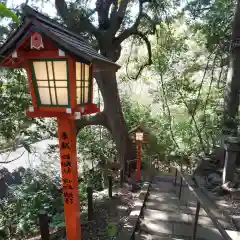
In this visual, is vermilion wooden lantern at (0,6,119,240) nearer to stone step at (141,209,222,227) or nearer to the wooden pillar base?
the wooden pillar base

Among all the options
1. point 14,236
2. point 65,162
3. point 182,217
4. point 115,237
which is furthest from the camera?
point 14,236

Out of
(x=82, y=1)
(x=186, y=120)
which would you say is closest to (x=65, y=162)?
→ (x=82, y=1)

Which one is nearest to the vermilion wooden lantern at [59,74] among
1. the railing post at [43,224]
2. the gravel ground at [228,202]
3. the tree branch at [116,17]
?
the railing post at [43,224]

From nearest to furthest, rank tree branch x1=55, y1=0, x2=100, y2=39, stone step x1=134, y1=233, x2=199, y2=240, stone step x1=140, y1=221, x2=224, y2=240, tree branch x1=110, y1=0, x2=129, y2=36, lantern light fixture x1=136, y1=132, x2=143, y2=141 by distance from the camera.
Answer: stone step x1=134, y1=233, x2=199, y2=240 → stone step x1=140, y1=221, x2=224, y2=240 → tree branch x1=55, y1=0, x2=100, y2=39 → lantern light fixture x1=136, y1=132, x2=143, y2=141 → tree branch x1=110, y1=0, x2=129, y2=36

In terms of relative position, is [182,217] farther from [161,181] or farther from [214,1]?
[214,1]

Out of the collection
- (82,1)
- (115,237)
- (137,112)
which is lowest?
(115,237)

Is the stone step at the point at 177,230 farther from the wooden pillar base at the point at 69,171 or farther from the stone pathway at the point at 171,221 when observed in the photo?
the wooden pillar base at the point at 69,171

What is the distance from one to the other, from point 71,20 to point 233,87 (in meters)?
5.91

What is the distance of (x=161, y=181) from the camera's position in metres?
7.78

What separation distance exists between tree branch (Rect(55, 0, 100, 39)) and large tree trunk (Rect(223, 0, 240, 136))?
4738mm

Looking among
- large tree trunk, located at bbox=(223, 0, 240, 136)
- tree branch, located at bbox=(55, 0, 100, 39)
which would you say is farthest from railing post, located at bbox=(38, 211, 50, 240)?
large tree trunk, located at bbox=(223, 0, 240, 136)

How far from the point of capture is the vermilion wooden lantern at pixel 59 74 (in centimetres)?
243

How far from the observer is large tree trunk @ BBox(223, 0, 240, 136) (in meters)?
7.30

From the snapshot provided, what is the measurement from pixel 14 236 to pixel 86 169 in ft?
16.3
